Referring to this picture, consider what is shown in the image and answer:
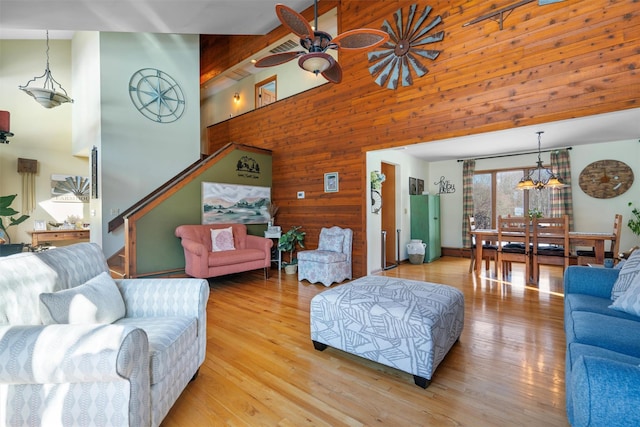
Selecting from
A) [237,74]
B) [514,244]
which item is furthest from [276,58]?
[237,74]

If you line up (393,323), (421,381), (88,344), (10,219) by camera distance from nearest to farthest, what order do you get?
(88,344) < (421,381) < (393,323) < (10,219)

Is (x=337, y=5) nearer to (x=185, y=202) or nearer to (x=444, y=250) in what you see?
(x=185, y=202)

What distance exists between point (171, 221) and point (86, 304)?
3315 mm

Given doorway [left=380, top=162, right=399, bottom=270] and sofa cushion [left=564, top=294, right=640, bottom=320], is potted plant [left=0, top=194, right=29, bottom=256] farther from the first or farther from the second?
doorway [left=380, top=162, right=399, bottom=270]

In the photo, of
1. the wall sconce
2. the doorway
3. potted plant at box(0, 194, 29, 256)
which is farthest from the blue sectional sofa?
the wall sconce

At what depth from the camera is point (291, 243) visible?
5477 mm

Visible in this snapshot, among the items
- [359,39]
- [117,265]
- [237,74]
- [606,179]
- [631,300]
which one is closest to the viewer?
[631,300]

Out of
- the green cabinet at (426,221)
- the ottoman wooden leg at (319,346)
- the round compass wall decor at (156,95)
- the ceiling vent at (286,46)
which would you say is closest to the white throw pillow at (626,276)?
the ottoman wooden leg at (319,346)

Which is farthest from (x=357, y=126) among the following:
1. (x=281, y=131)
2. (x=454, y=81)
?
(x=281, y=131)

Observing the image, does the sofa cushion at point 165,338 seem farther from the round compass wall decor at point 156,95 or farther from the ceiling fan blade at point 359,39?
the round compass wall decor at point 156,95

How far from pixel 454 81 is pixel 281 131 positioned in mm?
3487

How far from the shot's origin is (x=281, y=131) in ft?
20.1

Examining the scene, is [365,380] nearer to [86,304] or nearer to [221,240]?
[86,304]

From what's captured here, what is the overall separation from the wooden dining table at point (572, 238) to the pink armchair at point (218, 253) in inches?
144
